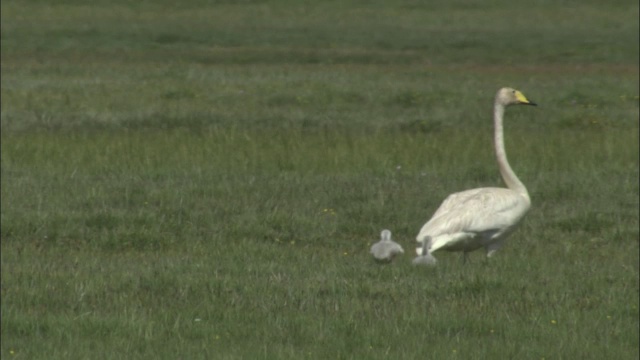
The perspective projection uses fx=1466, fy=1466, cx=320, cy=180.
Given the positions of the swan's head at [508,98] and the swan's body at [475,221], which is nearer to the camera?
the swan's body at [475,221]

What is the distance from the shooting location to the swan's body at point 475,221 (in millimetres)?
9750

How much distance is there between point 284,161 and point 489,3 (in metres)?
46.3

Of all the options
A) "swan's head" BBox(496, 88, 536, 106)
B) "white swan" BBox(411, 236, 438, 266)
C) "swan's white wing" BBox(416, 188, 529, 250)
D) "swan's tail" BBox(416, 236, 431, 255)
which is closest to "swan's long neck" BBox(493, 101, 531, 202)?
"swan's head" BBox(496, 88, 536, 106)

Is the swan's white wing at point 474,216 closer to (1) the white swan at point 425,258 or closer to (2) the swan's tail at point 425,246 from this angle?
(2) the swan's tail at point 425,246

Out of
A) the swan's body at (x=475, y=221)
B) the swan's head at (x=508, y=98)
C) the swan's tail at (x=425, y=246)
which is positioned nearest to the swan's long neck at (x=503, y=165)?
the swan's head at (x=508, y=98)

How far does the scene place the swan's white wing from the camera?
976 centimetres

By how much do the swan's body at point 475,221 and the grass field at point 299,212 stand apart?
191mm

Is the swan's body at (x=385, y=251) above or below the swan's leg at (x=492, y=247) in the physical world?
above

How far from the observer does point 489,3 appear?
198 feet

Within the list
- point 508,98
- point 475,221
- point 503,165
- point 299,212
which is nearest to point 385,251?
point 475,221

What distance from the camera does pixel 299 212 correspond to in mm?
11758

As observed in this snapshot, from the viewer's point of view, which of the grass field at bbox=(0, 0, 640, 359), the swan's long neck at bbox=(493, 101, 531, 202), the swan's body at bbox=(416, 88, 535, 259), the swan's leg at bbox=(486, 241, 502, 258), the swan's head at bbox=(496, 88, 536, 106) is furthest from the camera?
the swan's head at bbox=(496, 88, 536, 106)

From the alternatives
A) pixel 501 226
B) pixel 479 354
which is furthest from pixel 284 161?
pixel 479 354

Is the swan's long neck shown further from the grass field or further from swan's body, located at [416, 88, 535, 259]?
the grass field
